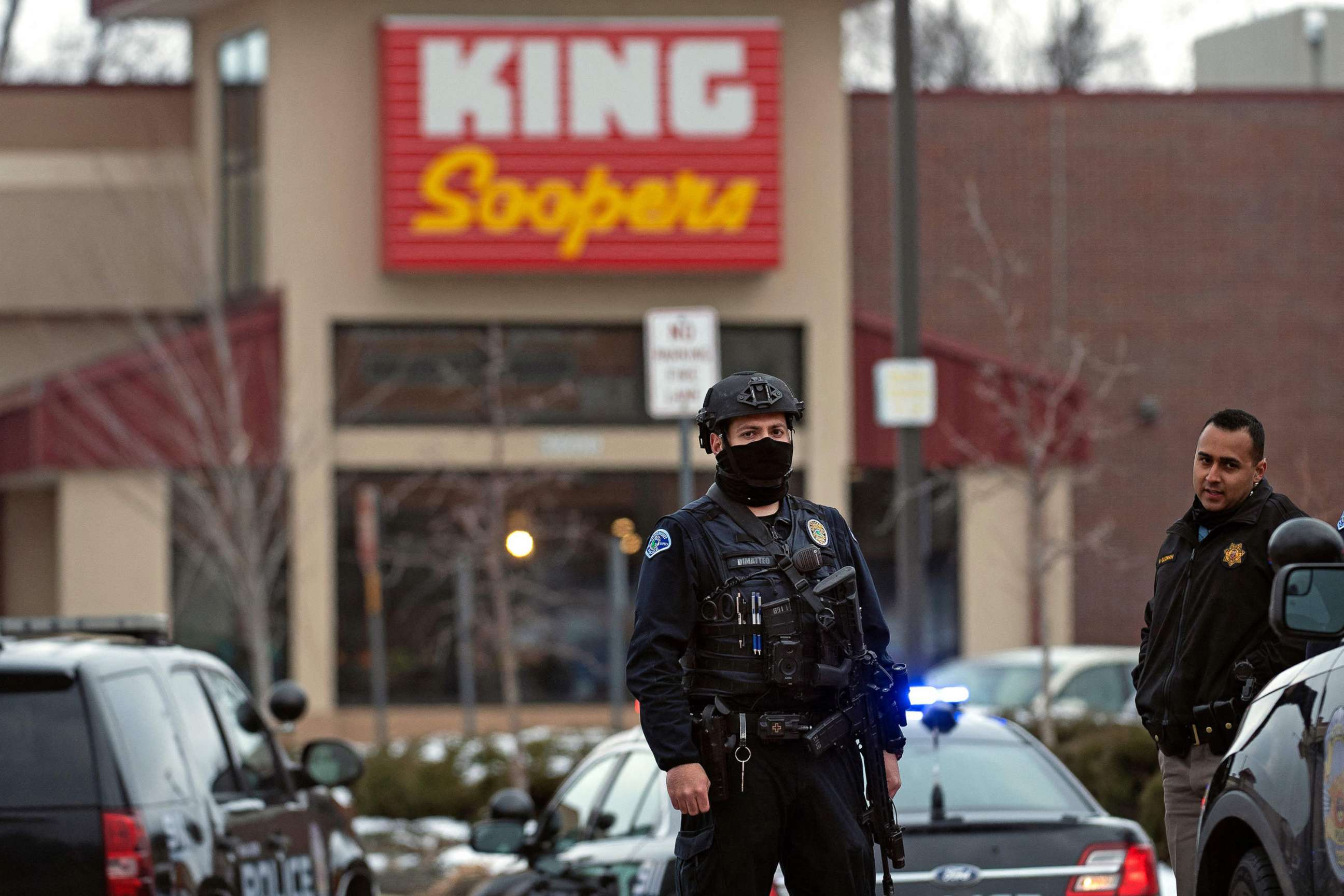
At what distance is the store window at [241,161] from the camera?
78.8 ft

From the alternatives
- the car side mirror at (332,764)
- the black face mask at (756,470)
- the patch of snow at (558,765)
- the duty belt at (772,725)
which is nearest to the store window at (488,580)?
the patch of snow at (558,765)

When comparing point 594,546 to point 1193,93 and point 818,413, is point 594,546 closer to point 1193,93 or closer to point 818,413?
point 818,413

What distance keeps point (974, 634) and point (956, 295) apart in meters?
4.18

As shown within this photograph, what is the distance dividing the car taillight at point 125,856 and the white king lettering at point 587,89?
1645cm

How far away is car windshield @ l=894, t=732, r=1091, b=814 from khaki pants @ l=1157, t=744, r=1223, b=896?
764 millimetres

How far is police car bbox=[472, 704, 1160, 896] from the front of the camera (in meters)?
7.23

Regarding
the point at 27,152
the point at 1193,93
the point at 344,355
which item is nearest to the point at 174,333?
the point at 344,355

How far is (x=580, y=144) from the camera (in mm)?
22734

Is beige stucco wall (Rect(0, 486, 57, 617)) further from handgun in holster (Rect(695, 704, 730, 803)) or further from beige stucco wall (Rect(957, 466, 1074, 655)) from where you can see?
handgun in holster (Rect(695, 704, 730, 803))

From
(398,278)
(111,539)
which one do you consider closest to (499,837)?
(111,539)

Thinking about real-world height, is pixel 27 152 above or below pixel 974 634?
above

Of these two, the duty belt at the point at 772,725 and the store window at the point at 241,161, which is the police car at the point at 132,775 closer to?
the duty belt at the point at 772,725

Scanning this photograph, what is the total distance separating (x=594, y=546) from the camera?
2355cm

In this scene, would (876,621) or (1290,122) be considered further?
(1290,122)
